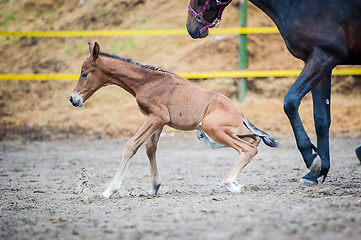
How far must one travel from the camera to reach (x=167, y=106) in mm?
5418

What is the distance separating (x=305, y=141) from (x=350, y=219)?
1.71 meters

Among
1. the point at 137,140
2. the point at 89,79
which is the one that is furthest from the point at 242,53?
the point at 137,140

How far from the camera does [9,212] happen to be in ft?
15.3

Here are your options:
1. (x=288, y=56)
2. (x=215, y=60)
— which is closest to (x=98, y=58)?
(x=215, y=60)

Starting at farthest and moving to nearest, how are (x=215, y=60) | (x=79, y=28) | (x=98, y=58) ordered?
(x=79, y=28) < (x=215, y=60) < (x=98, y=58)

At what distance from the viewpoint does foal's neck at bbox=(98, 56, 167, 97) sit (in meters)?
5.52

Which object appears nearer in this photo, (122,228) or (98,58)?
(122,228)

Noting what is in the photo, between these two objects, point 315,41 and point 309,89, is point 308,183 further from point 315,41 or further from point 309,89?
point 315,41

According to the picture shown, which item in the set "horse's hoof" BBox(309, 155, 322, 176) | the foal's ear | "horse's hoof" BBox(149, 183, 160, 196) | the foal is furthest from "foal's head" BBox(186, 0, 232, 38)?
"horse's hoof" BBox(309, 155, 322, 176)

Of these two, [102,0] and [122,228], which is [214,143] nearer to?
[122,228]

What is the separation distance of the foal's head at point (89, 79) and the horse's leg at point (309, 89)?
6.80 feet

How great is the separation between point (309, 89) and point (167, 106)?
151 cm

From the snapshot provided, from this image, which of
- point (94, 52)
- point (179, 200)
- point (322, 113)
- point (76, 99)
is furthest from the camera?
point (322, 113)

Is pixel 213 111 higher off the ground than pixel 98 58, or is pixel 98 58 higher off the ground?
pixel 98 58
